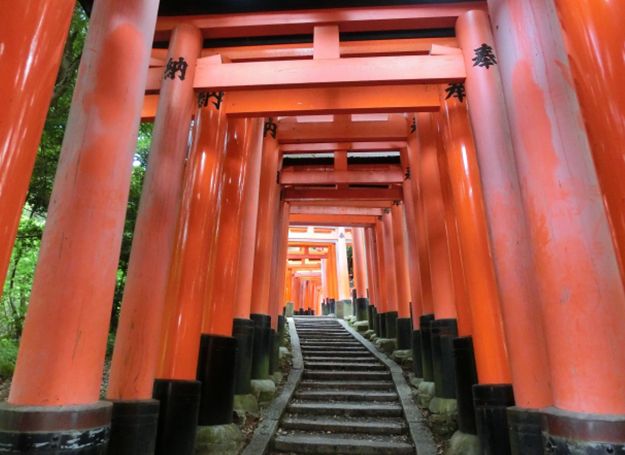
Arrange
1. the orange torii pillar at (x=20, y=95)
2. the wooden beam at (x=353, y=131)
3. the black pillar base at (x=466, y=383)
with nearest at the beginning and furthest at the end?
the orange torii pillar at (x=20, y=95)
the black pillar base at (x=466, y=383)
the wooden beam at (x=353, y=131)

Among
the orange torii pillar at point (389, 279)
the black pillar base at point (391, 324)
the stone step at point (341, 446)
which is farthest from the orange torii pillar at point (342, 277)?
the stone step at point (341, 446)

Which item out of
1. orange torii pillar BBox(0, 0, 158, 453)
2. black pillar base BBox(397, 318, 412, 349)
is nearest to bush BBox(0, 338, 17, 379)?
orange torii pillar BBox(0, 0, 158, 453)

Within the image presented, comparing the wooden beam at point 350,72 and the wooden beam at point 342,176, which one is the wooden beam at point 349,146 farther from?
the wooden beam at point 350,72

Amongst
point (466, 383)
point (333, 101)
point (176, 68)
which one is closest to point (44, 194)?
point (176, 68)

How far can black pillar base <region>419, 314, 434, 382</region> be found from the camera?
265 inches

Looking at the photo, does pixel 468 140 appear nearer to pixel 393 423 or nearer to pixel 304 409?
pixel 393 423

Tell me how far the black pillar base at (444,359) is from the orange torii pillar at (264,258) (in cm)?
292

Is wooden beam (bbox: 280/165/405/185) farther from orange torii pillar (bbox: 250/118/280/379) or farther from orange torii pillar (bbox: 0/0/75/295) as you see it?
orange torii pillar (bbox: 0/0/75/295)

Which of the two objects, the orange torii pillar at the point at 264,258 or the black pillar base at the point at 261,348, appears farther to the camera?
the orange torii pillar at the point at 264,258

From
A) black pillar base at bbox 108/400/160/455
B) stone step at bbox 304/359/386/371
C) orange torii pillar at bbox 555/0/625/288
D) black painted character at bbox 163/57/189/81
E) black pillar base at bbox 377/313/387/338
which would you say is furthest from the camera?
black pillar base at bbox 377/313/387/338

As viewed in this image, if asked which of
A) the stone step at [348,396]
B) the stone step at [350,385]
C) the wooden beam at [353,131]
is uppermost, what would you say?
the wooden beam at [353,131]

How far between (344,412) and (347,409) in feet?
0.22

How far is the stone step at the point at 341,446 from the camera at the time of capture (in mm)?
5066

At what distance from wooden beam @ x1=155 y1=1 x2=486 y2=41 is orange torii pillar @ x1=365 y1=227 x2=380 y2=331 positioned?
877cm
